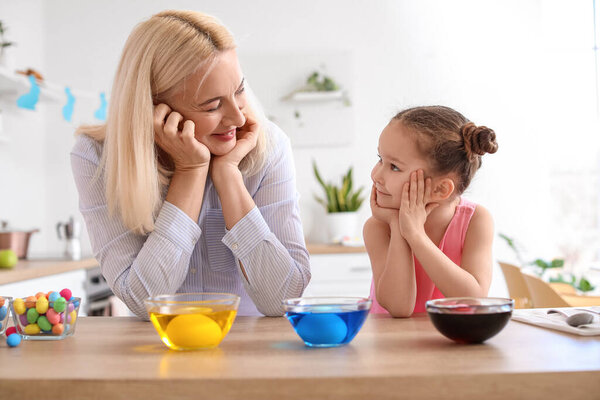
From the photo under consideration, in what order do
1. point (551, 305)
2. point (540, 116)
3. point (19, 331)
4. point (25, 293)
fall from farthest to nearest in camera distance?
point (540, 116) → point (25, 293) → point (551, 305) → point (19, 331)

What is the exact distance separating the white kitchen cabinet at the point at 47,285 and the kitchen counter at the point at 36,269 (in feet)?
0.07

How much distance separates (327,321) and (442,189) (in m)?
0.69

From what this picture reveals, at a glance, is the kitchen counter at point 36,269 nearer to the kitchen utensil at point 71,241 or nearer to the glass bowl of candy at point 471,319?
the kitchen utensil at point 71,241

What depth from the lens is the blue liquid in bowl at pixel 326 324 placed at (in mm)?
935

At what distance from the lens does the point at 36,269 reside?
2.77 m

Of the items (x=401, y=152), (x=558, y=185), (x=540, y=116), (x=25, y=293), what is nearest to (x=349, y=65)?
(x=540, y=116)

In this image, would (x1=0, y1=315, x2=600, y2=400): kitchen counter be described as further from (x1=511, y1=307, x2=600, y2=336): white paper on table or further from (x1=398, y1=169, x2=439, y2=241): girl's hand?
(x1=398, y1=169, x2=439, y2=241): girl's hand

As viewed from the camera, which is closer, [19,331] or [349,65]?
[19,331]

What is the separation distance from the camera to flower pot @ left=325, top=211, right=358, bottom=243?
13.5 ft

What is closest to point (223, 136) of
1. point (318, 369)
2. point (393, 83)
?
point (318, 369)

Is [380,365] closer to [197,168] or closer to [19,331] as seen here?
[19,331]

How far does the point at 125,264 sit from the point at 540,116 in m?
3.58

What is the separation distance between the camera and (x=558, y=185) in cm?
434

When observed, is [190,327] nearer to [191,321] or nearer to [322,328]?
[191,321]
